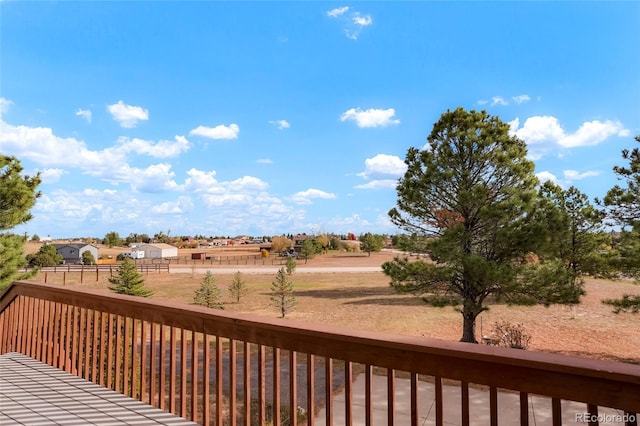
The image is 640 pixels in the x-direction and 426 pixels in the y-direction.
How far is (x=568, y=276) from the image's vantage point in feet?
27.7

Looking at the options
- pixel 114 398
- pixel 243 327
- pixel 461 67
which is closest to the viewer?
pixel 243 327

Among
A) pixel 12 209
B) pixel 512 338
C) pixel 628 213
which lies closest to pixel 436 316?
pixel 512 338

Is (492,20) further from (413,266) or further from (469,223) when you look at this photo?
(413,266)

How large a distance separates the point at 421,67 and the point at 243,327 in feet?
42.1

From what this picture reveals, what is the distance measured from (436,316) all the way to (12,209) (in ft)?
44.5

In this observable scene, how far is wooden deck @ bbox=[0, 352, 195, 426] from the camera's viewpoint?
235cm

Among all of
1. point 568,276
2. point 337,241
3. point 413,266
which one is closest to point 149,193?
point 413,266

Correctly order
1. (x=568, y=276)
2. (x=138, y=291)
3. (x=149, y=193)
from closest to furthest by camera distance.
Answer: (x=568, y=276) → (x=138, y=291) → (x=149, y=193)

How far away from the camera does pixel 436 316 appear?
1403 cm

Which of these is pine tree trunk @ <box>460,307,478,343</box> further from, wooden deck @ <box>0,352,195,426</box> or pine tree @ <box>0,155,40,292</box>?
pine tree @ <box>0,155,40,292</box>

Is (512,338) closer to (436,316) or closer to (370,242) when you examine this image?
(436,316)

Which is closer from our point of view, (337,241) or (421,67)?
(421,67)

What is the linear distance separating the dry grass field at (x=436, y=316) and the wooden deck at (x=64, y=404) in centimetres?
929

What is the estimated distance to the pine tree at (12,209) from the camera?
32.9 ft
